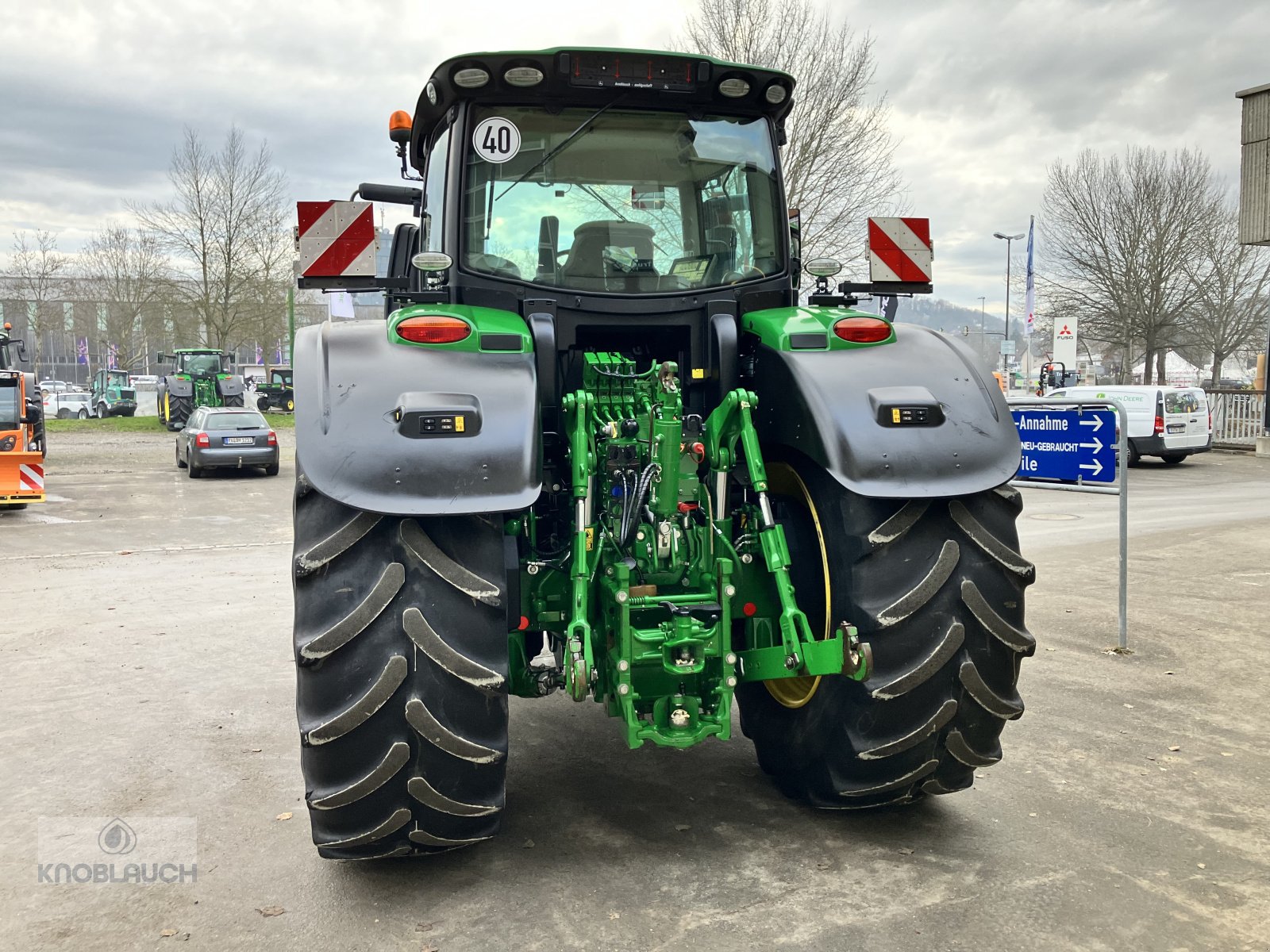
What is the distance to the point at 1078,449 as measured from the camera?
7.27 meters

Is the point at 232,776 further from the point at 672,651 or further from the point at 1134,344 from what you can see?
the point at 1134,344

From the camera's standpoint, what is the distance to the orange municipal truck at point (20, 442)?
14.2 meters

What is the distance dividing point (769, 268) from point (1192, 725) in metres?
3.20

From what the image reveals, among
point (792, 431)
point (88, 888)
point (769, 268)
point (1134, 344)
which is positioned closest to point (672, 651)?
point (792, 431)

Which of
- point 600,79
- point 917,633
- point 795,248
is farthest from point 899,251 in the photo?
point 917,633

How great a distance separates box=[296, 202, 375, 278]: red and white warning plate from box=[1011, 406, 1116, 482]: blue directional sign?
450 cm

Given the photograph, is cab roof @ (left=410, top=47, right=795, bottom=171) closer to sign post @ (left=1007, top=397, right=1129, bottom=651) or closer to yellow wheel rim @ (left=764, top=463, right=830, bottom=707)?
yellow wheel rim @ (left=764, top=463, right=830, bottom=707)

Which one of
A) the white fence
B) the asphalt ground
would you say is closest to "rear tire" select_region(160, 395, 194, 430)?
the asphalt ground

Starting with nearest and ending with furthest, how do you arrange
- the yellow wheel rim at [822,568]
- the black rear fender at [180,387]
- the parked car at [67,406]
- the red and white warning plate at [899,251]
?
the yellow wheel rim at [822,568]
the red and white warning plate at [899,251]
the black rear fender at [180,387]
the parked car at [67,406]

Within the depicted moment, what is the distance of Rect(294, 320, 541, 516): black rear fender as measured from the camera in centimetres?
303

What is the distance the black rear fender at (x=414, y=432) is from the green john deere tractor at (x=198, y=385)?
3220 centimetres

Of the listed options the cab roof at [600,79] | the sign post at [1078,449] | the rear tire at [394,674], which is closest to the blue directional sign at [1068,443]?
the sign post at [1078,449]

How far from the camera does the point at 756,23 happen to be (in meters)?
21.7

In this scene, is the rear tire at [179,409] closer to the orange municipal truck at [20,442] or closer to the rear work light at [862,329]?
the orange municipal truck at [20,442]
